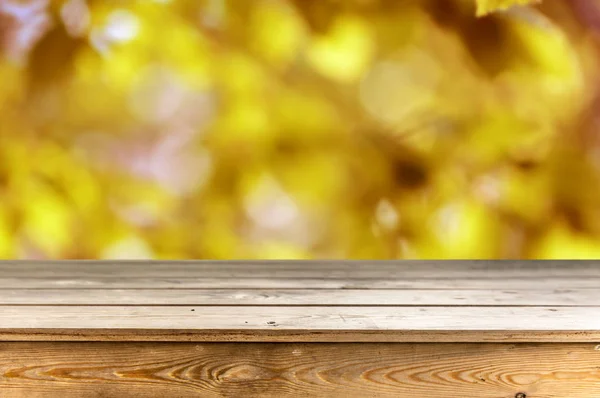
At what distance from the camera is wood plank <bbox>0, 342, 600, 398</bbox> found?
0.98 metres

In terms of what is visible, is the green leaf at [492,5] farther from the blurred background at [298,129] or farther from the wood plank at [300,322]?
the wood plank at [300,322]

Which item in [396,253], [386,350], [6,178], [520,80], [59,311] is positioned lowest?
[386,350]

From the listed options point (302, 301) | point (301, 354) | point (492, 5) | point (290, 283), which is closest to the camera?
point (301, 354)

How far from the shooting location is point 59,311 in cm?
107

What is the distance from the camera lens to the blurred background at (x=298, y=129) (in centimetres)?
171

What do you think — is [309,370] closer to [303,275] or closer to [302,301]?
[302,301]

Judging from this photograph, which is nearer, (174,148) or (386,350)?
(386,350)

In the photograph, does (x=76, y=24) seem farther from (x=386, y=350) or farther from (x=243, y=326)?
(x=386, y=350)

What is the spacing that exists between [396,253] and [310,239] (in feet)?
0.81

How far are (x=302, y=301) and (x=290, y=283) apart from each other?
0.17 metres

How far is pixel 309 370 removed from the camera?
3.25ft

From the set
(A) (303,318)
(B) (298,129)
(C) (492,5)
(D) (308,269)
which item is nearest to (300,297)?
(A) (303,318)

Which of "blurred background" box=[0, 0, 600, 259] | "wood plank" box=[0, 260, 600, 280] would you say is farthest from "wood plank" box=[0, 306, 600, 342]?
"blurred background" box=[0, 0, 600, 259]

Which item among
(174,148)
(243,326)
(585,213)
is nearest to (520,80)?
(585,213)
